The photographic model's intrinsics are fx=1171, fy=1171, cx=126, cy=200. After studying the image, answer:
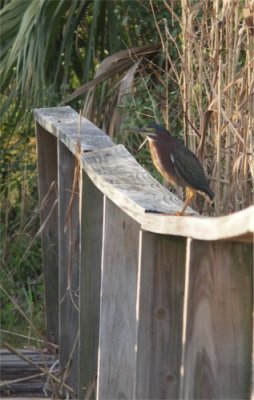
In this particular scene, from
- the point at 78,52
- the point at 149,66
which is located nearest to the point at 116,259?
the point at 149,66

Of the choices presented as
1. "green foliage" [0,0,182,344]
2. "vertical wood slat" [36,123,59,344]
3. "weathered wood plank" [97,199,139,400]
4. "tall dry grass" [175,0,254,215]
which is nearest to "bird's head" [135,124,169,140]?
"tall dry grass" [175,0,254,215]

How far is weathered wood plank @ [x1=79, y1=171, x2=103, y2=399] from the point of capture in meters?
3.68

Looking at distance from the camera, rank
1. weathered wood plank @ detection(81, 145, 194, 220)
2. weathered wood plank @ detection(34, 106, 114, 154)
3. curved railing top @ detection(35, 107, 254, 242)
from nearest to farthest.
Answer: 1. curved railing top @ detection(35, 107, 254, 242)
2. weathered wood plank @ detection(81, 145, 194, 220)
3. weathered wood plank @ detection(34, 106, 114, 154)

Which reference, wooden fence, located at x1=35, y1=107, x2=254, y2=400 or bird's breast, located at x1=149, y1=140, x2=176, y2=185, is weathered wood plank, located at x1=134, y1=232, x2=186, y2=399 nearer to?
wooden fence, located at x1=35, y1=107, x2=254, y2=400

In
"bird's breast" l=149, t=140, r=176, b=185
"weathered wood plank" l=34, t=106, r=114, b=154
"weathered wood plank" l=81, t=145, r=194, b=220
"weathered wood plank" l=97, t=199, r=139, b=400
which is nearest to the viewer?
"weathered wood plank" l=81, t=145, r=194, b=220

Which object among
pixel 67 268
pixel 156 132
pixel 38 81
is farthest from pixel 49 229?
pixel 38 81

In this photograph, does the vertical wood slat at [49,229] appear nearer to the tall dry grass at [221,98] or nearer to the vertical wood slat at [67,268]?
the vertical wood slat at [67,268]

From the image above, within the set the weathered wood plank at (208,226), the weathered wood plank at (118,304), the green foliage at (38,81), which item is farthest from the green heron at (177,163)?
the green foliage at (38,81)

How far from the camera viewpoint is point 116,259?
3.14m

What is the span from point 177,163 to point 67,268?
0.94m

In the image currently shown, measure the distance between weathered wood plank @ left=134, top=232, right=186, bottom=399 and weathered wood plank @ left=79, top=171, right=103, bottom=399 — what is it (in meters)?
1.01

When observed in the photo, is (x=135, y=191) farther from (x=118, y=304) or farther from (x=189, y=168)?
(x=189, y=168)

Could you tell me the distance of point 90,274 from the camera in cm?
370

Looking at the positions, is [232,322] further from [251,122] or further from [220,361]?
[251,122]
